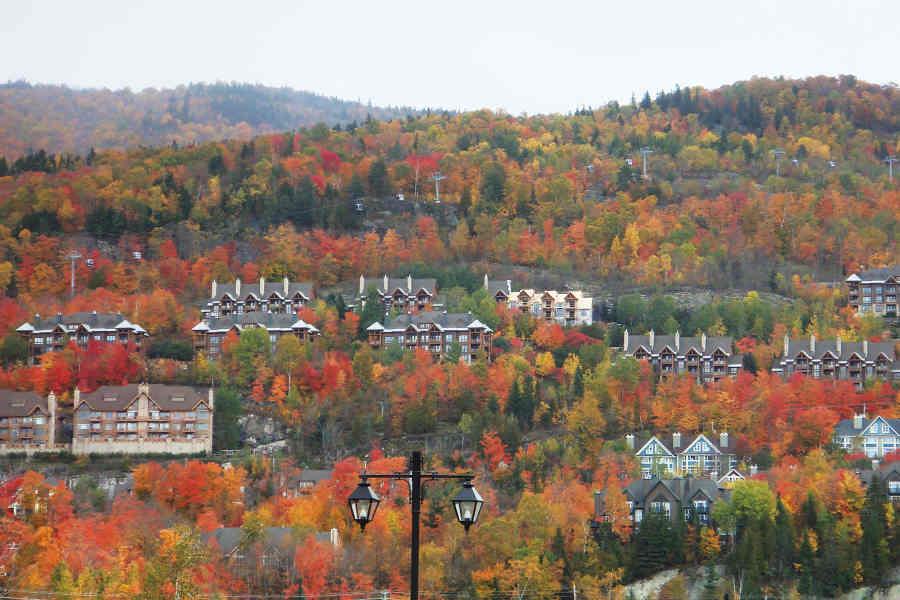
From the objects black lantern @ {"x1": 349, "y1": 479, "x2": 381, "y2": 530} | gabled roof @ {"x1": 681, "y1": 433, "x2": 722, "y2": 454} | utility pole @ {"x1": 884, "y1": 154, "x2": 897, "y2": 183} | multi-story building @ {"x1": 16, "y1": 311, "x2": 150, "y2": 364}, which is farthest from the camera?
utility pole @ {"x1": 884, "y1": 154, "x2": 897, "y2": 183}

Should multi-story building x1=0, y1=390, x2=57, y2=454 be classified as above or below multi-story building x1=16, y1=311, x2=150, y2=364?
below

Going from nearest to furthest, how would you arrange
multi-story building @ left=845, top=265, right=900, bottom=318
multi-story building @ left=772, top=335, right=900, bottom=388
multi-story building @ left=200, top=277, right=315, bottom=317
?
multi-story building @ left=772, top=335, right=900, bottom=388 < multi-story building @ left=845, top=265, right=900, bottom=318 < multi-story building @ left=200, top=277, right=315, bottom=317

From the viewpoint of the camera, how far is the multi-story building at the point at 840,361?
9838 cm

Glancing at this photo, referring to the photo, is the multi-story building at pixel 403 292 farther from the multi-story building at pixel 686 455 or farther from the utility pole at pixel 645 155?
the utility pole at pixel 645 155

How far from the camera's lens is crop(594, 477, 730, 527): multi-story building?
255 ft

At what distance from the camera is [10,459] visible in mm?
90750

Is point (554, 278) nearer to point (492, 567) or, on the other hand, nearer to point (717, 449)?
point (717, 449)

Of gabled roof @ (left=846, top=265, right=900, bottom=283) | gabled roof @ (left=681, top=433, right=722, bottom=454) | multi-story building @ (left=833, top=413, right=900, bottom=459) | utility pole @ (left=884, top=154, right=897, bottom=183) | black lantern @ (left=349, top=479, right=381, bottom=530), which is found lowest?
gabled roof @ (left=681, top=433, right=722, bottom=454)

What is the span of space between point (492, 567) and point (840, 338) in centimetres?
3829

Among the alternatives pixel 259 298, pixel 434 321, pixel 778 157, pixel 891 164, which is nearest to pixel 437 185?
pixel 259 298

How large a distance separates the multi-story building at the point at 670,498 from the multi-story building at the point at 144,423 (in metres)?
25.0

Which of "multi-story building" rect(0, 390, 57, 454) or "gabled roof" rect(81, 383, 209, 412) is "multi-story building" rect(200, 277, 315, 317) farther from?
"multi-story building" rect(0, 390, 57, 454)

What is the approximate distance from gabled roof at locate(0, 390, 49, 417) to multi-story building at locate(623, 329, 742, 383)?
114 ft

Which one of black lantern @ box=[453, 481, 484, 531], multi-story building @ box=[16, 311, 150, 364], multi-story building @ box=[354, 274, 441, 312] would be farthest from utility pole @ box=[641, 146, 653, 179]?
black lantern @ box=[453, 481, 484, 531]
